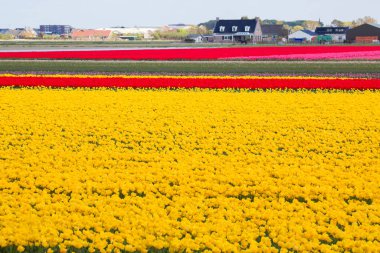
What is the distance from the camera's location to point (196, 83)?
2536 cm

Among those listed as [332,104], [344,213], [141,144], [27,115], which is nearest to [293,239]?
[344,213]

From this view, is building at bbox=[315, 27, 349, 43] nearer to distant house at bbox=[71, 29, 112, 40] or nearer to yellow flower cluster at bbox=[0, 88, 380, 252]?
distant house at bbox=[71, 29, 112, 40]

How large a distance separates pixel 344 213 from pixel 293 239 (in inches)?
53.9

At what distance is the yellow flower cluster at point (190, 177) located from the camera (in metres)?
7.18

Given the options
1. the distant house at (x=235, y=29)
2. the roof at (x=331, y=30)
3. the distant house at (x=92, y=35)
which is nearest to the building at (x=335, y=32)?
the roof at (x=331, y=30)

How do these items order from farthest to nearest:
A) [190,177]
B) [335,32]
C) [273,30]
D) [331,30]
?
[273,30] < [331,30] < [335,32] < [190,177]

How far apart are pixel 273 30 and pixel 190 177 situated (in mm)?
138491

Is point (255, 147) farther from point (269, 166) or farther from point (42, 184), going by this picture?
point (42, 184)

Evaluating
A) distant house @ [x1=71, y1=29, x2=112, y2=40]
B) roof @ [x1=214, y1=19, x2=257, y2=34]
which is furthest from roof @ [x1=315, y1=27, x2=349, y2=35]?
distant house @ [x1=71, y1=29, x2=112, y2=40]

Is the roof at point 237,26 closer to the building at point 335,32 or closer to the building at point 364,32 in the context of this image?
the building at point 335,32

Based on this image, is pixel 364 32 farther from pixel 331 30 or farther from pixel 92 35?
A: pixel 92 35

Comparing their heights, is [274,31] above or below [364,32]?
below

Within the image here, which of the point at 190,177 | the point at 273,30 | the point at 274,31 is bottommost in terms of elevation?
the point at 190,177

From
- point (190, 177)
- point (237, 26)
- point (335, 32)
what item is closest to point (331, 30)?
point (335, 32)
